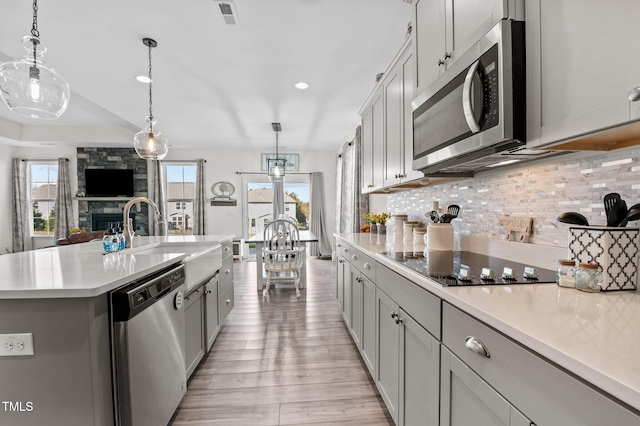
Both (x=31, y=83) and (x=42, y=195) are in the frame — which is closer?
(x=31, y=83)

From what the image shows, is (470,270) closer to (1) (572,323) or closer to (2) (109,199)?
(1) (572,323)

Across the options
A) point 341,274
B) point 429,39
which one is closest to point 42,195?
point 341,274

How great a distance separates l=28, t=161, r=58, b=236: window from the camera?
6832 mm

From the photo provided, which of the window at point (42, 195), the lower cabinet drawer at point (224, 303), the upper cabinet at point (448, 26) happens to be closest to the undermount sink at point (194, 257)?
the lower cabinet drawer at point (224, 303)

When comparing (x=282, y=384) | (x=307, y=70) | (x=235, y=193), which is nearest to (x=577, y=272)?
(x=282, y=384)

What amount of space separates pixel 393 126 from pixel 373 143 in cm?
55

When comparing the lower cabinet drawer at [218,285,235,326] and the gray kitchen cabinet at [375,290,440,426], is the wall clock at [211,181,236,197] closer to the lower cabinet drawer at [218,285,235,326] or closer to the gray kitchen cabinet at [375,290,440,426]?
the lower cabinet drawer at [218,285,235,326]

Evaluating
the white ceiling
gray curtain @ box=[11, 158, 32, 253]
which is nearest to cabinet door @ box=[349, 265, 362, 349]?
the white ceiling

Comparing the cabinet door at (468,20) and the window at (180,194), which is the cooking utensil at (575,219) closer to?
the cabinet door at (468,20)

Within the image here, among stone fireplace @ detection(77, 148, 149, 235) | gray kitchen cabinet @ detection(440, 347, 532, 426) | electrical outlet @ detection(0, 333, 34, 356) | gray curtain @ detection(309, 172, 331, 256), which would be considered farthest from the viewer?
gray curtain @ detection(309, 172, 331, 256)

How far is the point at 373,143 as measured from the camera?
2.88 meters

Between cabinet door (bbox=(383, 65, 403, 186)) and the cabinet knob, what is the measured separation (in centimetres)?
153

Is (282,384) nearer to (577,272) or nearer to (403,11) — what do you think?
(577,272)

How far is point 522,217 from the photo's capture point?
147cm
